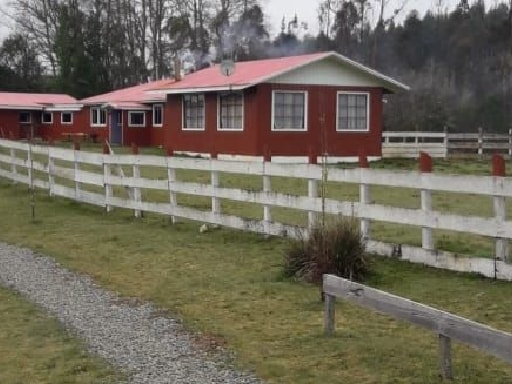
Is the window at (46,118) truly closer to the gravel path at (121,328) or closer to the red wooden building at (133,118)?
the red wooden building at (133,118)

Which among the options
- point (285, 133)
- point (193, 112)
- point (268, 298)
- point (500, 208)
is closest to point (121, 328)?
point (268, 298)

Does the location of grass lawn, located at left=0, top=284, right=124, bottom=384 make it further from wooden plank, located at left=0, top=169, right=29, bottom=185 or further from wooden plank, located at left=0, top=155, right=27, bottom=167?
wooden plank, located at left=0, top=155, right=27, bottom=167

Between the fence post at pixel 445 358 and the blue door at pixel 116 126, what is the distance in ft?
118

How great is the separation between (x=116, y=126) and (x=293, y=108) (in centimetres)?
1673

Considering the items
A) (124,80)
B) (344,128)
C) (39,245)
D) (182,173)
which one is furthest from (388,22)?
(39,245)

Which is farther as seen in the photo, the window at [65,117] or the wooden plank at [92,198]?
the window at [65,117]

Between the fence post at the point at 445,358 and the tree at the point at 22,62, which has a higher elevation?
the tree at the point at 22,62

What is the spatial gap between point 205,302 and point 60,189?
967 cm

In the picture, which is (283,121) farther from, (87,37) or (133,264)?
(87,37)

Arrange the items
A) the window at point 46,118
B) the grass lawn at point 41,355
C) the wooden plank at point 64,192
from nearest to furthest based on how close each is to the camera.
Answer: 1. the grass lawn at point 41,355
2. the wooden plank at point 64,192
3. the window at point 46,118

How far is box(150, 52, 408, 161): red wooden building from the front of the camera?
25281 mm

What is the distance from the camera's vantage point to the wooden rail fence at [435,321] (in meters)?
4.30

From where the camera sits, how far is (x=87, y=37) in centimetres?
5750

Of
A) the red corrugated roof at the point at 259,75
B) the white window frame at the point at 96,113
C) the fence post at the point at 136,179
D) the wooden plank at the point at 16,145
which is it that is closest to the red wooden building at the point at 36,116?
the white window frame at the point at 96,113
